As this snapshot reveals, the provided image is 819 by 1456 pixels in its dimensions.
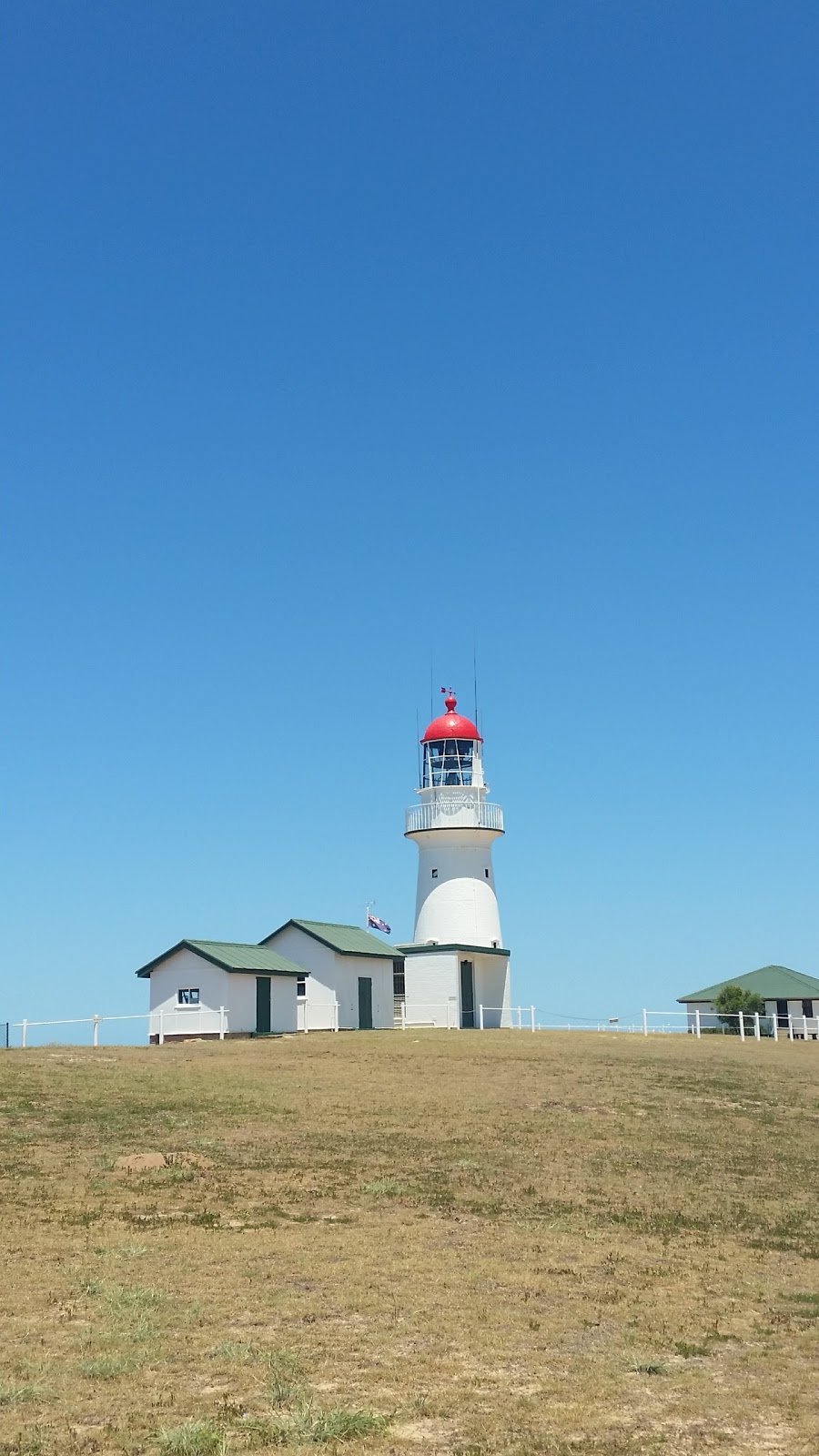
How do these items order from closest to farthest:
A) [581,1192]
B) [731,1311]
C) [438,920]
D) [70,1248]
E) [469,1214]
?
[731,1311] → [70,1248] → [469,1214] → [581,1192] → [438,920]

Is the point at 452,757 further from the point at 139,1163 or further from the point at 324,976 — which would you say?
the point at 139,1163

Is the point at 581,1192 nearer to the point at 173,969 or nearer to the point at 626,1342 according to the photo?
the point at 626,1342

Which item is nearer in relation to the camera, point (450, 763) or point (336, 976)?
point (336, 976)

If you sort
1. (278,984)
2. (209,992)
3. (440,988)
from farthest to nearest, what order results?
(440,988), (278,984), (209,992)

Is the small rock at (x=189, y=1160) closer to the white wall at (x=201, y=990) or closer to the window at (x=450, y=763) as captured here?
the white wall at (x=201, y=990)

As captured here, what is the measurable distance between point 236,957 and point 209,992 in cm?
166

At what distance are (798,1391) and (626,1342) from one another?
5.92ft

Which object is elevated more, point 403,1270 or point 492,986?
point 492,986

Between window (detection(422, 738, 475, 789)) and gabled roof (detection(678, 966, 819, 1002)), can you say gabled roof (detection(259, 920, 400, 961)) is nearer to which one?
window (detection(422, 738, 475, 789))

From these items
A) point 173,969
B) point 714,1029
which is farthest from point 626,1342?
point 714,1029

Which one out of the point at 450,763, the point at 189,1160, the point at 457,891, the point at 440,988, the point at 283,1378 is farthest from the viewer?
the point at 450,763

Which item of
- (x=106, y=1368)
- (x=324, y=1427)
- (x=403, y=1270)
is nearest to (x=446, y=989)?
(x=403, y=1270)

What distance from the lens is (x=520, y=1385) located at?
10203 mm

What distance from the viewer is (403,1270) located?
13.9 metres
